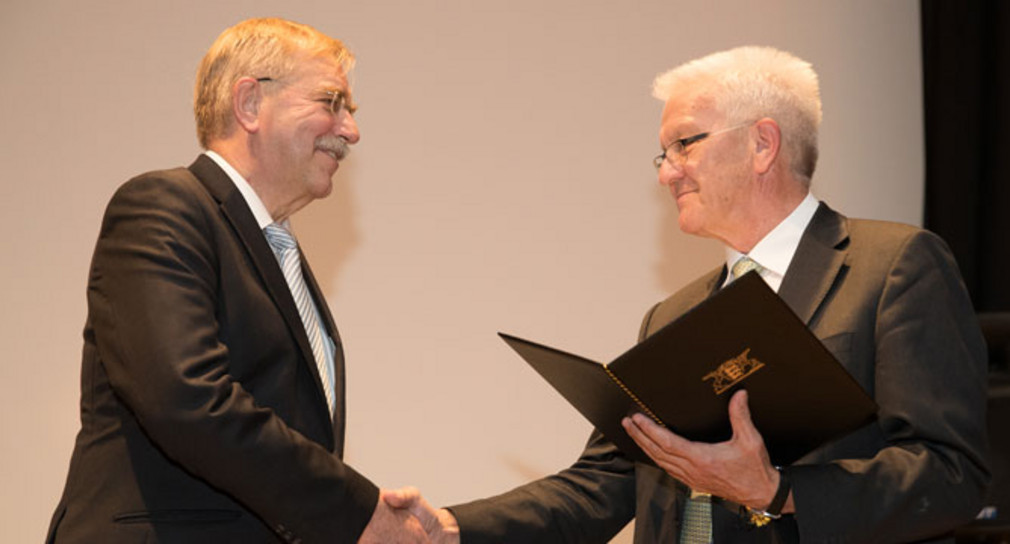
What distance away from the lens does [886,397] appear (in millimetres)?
2422

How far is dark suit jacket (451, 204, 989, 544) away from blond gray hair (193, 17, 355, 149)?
4.23 ft

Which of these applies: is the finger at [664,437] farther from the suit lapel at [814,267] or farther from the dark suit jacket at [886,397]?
the suit lapel at [814,267]

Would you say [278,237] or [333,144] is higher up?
[333,144]

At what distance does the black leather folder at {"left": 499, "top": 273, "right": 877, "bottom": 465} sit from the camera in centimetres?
212

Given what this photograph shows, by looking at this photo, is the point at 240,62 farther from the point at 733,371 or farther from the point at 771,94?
the point at 733,371

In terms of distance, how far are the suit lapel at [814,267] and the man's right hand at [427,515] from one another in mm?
978

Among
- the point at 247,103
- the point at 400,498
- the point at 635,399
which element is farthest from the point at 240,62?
the point at 635,399

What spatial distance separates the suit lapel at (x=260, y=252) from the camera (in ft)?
8.29

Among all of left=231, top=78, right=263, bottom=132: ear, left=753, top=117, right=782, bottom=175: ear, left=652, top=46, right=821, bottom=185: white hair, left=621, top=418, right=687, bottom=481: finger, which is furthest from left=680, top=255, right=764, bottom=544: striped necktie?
left=231, top=78, right=263, bottom=132: ear

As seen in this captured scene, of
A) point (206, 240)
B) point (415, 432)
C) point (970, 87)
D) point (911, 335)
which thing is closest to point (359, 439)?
point (415, 432)

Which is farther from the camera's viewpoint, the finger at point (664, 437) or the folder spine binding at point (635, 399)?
the finger at point (664, 437)

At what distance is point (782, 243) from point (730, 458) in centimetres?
71

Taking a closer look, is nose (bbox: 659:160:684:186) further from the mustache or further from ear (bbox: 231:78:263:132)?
ear (bbox: 231:78:263:132)

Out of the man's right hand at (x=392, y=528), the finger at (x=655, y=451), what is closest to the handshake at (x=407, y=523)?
the man's right hand at (x=392, y=528)
